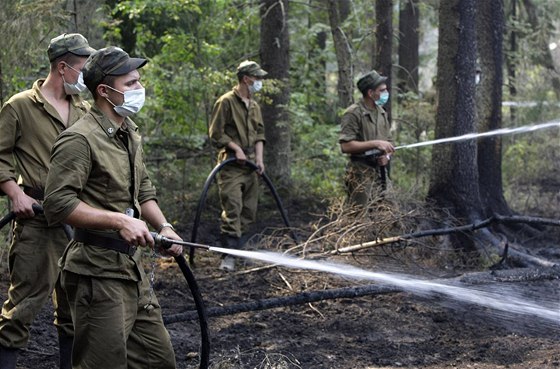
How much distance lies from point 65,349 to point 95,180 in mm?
1808

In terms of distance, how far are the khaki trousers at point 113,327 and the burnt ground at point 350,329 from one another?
1.59 meters

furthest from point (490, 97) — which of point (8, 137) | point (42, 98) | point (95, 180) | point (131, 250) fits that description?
point (95, 180)

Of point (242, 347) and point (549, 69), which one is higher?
point (549, 69)

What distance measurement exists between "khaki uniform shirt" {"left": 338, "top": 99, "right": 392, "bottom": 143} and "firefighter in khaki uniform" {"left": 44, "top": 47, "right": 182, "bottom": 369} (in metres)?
5.61

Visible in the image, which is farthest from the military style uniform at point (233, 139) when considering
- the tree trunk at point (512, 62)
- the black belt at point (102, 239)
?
the tree trunk at point (512, 62)

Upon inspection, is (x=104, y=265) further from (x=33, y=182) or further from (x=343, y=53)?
(x=343, y=53)

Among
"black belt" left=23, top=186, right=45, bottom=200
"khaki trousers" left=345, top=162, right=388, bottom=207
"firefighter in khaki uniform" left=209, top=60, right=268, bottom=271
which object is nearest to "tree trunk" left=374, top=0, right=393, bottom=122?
"khaki trousers" left=345, top=162, right=388, bottom=207

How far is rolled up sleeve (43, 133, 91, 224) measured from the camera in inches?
177

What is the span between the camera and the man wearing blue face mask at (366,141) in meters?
10.3

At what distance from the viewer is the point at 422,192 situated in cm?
1305

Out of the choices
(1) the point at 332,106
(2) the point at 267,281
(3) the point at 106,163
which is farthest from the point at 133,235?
(1) the point at 332,106

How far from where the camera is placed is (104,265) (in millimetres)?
4664

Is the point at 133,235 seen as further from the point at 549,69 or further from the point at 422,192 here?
the point at 549,69

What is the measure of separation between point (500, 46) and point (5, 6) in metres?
7.56
